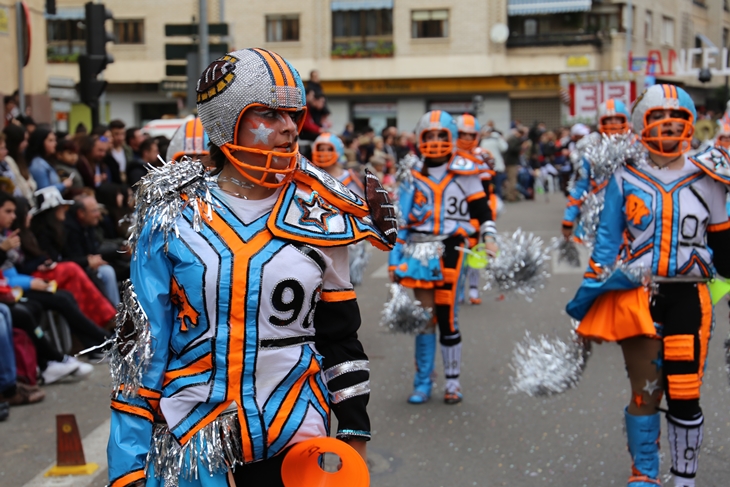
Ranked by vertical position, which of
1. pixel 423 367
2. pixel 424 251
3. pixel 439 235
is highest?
pixel 439 235

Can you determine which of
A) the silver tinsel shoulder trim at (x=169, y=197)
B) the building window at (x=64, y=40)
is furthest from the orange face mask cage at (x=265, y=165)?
the building window at (x=64, y=40)

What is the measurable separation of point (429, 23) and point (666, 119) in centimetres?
3777

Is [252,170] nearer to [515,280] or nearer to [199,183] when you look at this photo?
[199,183]

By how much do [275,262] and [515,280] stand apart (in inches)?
184

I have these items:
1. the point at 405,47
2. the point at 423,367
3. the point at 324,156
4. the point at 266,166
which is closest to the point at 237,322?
the point at 266,166

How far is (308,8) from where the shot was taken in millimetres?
A: 41688

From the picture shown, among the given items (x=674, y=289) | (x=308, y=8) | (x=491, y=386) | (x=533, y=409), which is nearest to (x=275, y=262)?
(x=674, y=289)

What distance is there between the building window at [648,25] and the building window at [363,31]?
12.2 metres

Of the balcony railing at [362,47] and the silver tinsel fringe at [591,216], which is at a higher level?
the balcony railing at [362,47]

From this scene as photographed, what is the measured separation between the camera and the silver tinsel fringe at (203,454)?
8.27 feet

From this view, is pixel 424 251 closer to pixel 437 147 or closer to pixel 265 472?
pixel 437 147

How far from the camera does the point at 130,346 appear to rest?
2598 mm

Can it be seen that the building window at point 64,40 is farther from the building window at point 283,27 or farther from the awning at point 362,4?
the awning at point 362,4

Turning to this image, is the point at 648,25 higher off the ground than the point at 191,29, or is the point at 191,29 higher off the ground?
the point at 648,25
